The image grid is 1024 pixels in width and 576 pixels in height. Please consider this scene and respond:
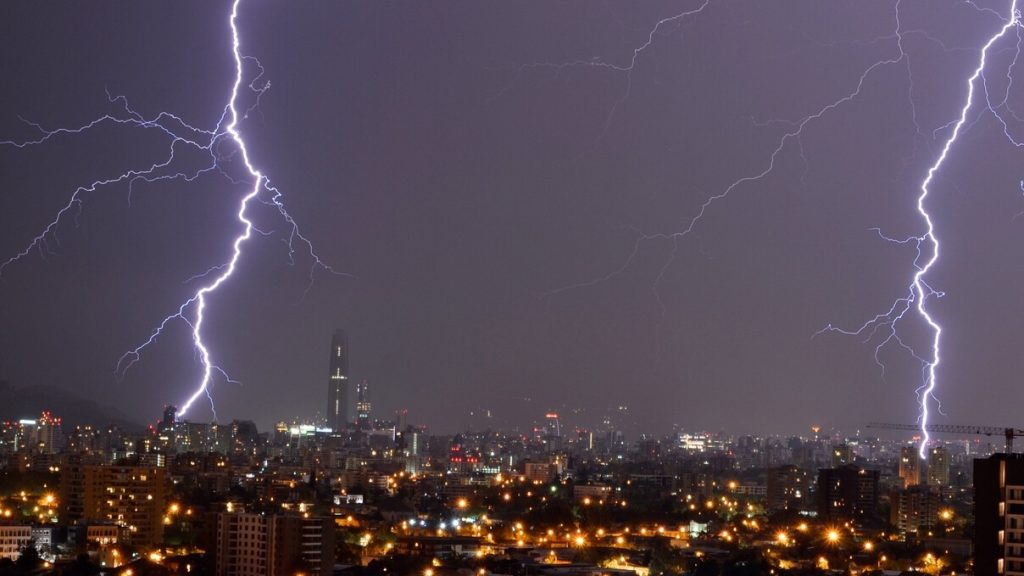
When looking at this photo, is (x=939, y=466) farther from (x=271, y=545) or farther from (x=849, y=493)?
(x=271, y=545)

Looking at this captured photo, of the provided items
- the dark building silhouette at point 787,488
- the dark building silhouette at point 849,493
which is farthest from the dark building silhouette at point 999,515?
the dark building silhouette at point 787,488

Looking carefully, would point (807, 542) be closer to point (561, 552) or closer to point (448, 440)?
point (561, 552)

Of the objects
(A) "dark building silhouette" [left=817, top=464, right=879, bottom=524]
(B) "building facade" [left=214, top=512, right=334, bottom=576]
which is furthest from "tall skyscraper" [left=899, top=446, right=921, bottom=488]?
(B) "building facade" [left=214, top=512, right=334, bottom=576]

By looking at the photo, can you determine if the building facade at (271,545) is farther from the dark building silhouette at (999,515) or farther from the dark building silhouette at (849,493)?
the dark building silhouette at (849,493)

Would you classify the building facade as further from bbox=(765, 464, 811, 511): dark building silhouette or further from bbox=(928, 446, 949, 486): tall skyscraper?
bbox=(928, 446, 949, 486): tall skyscraper

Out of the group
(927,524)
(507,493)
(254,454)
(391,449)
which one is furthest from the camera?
(391,449)

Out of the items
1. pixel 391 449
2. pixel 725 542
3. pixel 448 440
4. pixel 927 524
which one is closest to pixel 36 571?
pixel 725 542

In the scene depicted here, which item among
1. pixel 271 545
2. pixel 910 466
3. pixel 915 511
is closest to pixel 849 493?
pixel 915 511
